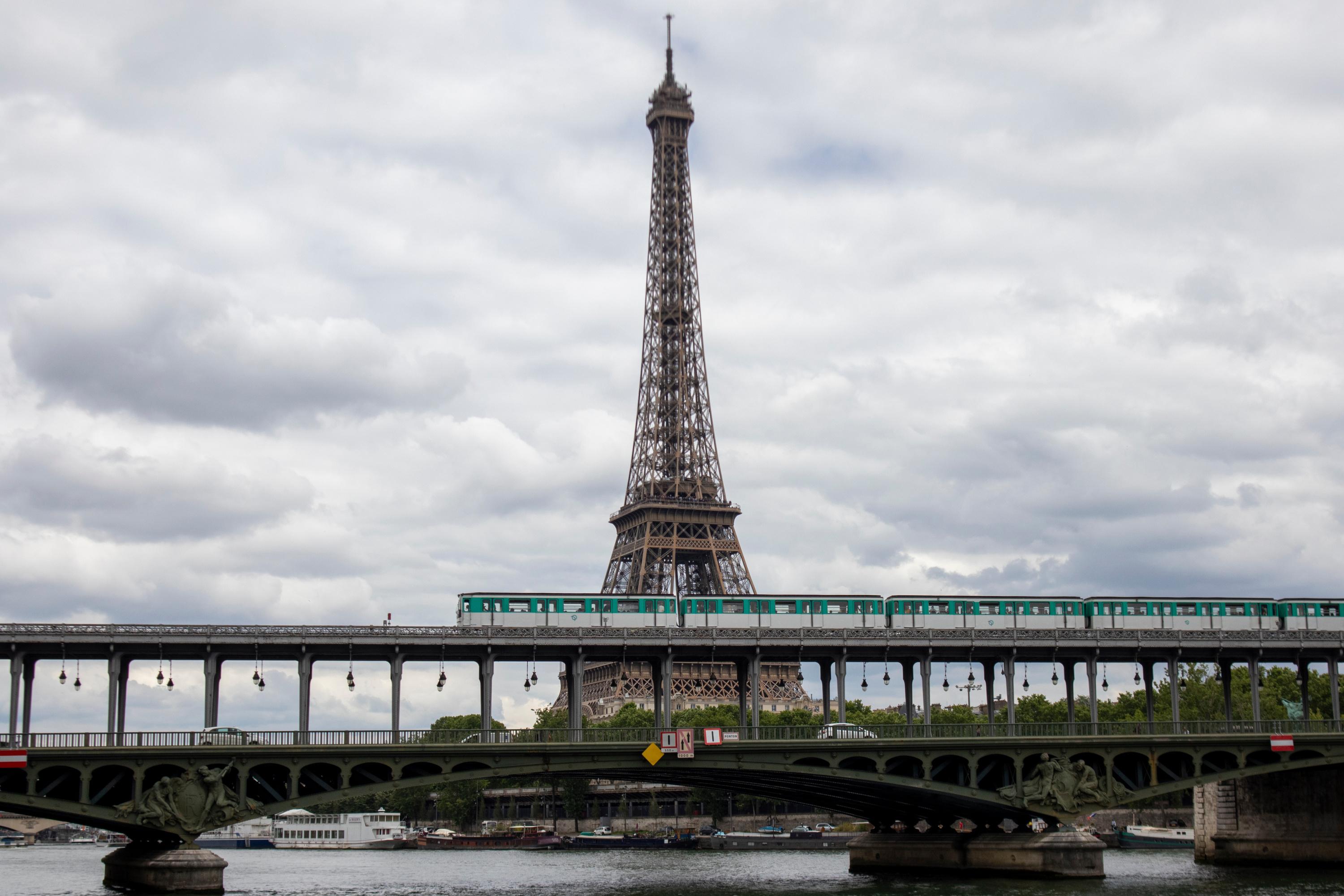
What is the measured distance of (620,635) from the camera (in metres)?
83.4

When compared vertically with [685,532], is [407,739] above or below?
below

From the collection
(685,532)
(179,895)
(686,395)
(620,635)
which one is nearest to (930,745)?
(620,635)

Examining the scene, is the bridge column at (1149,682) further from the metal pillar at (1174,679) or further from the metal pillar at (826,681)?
the metal pillar at (826,681)

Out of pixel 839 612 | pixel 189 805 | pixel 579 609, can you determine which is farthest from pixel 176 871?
pixel 839 612

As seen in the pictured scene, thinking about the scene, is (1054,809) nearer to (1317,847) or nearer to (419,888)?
(1317,847)

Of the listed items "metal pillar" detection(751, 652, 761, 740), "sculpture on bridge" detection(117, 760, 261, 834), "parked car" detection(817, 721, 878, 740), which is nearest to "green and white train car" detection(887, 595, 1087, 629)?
"parked car" detection(817, 721, 878, 740)

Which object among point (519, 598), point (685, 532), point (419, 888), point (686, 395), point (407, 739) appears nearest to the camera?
point (407, 739)

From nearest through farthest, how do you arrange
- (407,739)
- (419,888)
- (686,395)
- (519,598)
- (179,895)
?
(179,895) → (407,739) → (419,888) → (519,598) → (686,395)

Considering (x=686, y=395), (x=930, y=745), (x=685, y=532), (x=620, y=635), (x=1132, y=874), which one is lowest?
(x=1132, y=874)

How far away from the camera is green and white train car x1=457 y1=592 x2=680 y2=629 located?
97000 millimetres

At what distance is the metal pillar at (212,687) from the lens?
79.1 m

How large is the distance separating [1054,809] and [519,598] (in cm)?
3549

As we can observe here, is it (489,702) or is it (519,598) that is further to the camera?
(519,598)

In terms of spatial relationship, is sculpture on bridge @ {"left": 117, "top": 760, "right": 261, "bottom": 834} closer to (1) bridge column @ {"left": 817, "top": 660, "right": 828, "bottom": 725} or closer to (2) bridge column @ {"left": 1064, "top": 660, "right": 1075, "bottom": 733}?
(1) bridge column @ {"left": 817, "top": 660, "right": 828, "bottom": 725}
